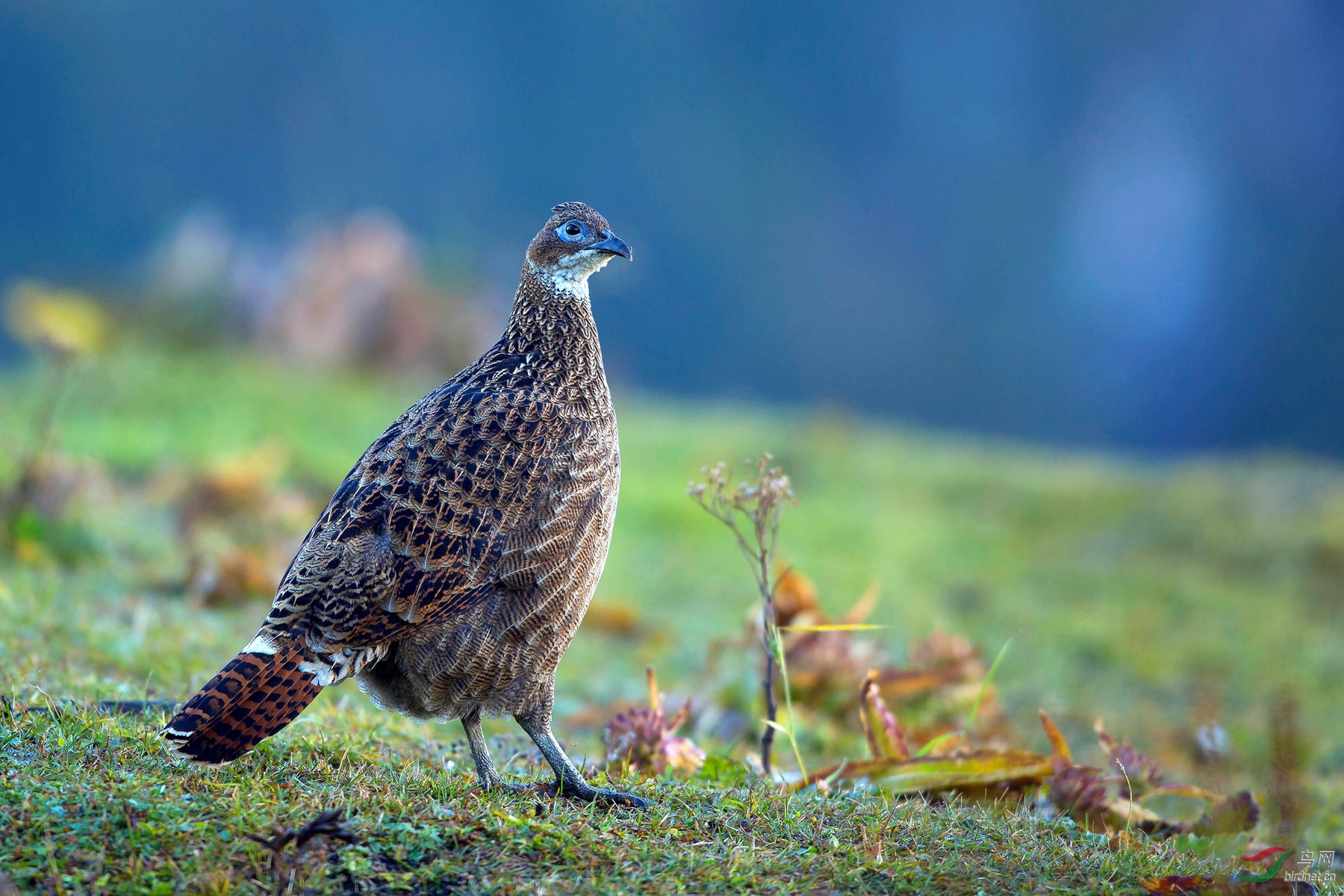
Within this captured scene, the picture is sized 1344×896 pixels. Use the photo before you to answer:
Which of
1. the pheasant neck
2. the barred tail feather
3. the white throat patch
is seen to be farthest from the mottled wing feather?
the white throat patch

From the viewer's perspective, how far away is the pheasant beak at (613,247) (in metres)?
3.80

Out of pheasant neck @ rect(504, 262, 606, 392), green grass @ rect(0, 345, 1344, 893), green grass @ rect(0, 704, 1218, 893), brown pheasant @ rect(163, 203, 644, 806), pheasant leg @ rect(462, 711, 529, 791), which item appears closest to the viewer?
green grass @ rect(0, 704, 1218, 893)

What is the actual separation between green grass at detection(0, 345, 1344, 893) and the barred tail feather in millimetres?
114

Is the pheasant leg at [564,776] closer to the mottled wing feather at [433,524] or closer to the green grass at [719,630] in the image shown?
the green grass at [719,630]

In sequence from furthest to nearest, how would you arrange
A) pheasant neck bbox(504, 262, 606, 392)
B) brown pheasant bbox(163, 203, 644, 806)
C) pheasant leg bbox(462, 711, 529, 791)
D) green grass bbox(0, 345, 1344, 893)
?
pheasant neck bbox(504, 262, 606, 392) < pheasant leg bbox(462, 711, 529, 791) < brown pheasant bbox(163, 203, 644, 806) < green grass bbox(0, 345, 1344, 893)

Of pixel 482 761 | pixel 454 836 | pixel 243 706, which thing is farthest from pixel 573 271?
pixel 454 836

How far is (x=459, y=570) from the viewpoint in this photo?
10.3 ft

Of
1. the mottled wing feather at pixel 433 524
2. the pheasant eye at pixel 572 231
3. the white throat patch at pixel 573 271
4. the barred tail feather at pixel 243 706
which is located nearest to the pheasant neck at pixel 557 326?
the white throat patch at pixel 573 271

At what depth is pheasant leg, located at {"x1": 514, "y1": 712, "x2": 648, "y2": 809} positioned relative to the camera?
3039 millimetres

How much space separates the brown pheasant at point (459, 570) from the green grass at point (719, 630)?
26 centimetres

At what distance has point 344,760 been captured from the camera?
3141 millimetres

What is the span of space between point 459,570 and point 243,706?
69cm

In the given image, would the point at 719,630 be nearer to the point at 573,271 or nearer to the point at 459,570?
the point at 573,271

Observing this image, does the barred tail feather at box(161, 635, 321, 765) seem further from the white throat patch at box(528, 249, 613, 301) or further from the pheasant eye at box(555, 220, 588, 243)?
the pheasant eye at box(555, 220, 588, 243)
